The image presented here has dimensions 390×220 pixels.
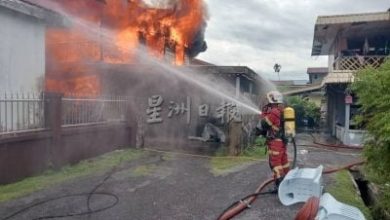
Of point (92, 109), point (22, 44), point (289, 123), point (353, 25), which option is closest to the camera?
point (289, 123)

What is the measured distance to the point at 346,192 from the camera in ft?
24.1

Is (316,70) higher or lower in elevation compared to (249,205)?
higher

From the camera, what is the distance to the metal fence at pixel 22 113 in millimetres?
8014

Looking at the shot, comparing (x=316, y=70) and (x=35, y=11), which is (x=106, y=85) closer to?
(x=35, y=11)

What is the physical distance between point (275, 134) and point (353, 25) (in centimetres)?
1318

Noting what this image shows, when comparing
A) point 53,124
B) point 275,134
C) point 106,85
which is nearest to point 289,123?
point 275,134

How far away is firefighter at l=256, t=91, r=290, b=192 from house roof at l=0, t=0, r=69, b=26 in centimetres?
648

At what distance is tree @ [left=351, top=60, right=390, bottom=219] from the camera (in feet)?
15.9

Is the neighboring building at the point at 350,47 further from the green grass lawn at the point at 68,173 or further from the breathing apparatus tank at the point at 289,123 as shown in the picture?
the breathing apparatus tank at the point at 289,123

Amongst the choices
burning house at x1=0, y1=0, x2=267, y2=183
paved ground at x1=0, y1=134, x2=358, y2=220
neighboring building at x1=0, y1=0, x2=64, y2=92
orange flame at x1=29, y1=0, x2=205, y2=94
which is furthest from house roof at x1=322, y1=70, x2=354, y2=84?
neighboring building at x1=0, y1=0, x2=64, y2=92

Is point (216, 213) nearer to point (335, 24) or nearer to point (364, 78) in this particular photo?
point (364, 78)

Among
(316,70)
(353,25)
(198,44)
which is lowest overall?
(198,44)

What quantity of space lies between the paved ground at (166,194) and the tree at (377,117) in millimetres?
1443

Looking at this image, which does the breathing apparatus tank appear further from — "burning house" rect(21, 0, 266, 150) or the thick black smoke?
the thick black smoke
